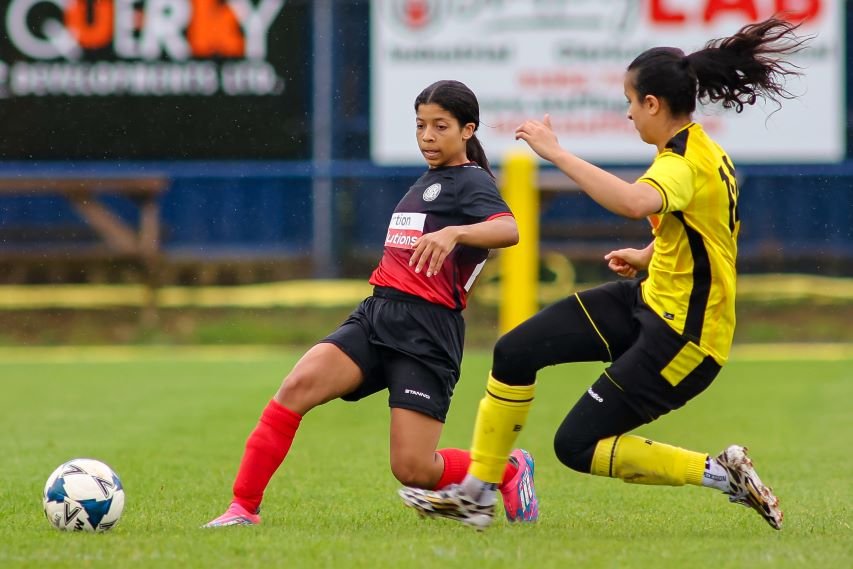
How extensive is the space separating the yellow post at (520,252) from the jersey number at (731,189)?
8.16 m

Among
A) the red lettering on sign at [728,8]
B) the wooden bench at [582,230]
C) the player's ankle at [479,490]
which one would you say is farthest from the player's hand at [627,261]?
the red lettering on sign at [728,8]

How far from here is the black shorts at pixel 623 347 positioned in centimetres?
466

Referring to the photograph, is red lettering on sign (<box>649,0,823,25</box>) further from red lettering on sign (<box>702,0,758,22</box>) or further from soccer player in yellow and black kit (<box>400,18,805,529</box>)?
soccer player in yellow and black kit (<box>400,18,805,529</box>)


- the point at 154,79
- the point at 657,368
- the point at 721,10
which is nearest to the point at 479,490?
the point at 657,368

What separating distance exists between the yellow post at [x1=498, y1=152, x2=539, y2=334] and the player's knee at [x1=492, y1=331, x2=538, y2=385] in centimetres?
802

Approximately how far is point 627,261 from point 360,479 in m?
1.83

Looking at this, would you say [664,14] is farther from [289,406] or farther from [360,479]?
[289,406]

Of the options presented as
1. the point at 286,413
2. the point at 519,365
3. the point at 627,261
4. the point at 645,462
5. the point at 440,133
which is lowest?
the point at 645,462

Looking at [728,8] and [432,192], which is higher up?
[728,8]

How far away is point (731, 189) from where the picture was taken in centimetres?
465

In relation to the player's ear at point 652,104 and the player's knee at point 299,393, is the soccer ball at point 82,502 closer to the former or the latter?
the player's knee at point 299,393

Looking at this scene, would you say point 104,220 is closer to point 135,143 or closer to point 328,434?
point 135,143

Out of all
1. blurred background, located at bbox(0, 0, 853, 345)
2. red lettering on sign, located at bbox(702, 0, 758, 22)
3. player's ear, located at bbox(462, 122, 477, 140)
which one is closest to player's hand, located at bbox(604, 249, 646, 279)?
player's ear, located at bbox(462, 122, 477, 140)

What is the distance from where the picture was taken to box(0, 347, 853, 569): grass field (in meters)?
4.28
